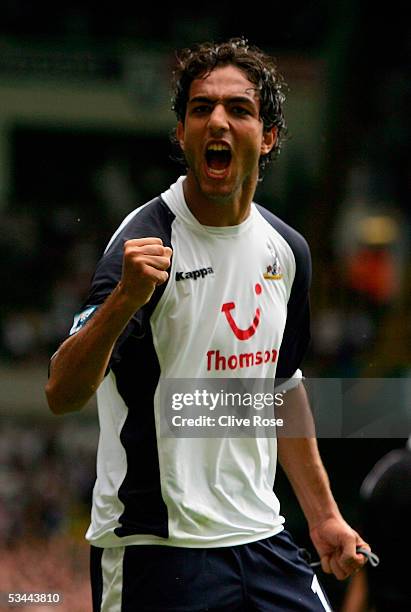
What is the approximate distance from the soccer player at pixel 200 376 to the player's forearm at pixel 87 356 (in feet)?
0.08

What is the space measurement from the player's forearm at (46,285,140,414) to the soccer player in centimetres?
3

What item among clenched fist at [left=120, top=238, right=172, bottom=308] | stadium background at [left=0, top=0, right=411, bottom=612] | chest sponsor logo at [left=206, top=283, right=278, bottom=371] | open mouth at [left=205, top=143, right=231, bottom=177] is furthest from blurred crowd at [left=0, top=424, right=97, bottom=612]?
clenched fist at [left=120, top=238, right=172, bottom=308]

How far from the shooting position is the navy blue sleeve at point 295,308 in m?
4.06

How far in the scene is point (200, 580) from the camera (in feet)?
11.8

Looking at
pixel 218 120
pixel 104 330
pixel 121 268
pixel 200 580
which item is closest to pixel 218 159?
pixel 218 120

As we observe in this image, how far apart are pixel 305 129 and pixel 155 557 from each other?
1147 cm

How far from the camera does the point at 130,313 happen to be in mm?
3242

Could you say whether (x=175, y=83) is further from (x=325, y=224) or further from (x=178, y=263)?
(x=325, y=224)

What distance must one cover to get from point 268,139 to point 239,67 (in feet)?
0.89

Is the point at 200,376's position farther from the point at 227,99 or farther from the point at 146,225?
the point at 227,99

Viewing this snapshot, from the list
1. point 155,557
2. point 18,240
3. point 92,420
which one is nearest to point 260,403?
point 155,557

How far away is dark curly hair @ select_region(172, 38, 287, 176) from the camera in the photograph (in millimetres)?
3951

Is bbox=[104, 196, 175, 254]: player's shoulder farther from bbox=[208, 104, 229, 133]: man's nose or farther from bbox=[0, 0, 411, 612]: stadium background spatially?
bbox=[0, 0, 411, 612]: stadium background

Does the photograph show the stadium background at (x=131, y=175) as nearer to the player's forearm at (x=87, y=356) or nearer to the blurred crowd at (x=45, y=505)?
the blurred crowd at (x=45, y=505)
